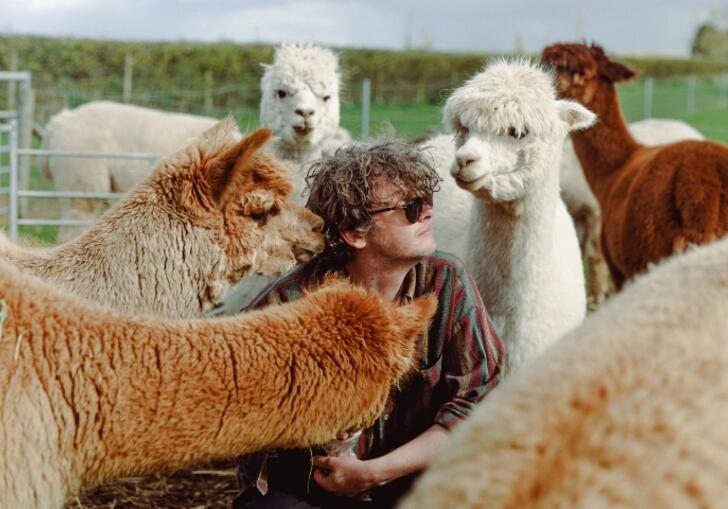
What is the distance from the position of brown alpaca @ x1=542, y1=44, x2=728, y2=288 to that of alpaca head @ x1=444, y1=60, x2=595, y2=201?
5.83ft

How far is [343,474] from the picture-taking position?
8.66 ft

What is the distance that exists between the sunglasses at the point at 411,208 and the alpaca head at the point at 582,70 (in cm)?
445

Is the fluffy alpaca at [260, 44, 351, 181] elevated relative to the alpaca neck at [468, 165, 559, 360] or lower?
elevated

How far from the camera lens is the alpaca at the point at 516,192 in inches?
167

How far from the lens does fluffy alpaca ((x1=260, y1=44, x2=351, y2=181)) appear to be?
19.6 ft

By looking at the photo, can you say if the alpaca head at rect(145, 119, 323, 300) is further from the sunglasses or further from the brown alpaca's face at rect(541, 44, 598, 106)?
the brown alpaca's face at rect(541, 44, 598, 106)

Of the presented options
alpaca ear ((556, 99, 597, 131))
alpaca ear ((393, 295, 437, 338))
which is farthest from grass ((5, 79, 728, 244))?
alpaca ear ((393, 295, 437, 338))

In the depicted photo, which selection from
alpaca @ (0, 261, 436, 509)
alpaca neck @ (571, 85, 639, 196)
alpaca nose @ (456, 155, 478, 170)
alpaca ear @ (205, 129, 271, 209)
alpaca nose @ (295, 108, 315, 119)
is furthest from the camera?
alpaca neck @ (571, 85, 639, 196)

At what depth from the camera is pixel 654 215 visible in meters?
6.42

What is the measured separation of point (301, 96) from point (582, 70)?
8.14ft

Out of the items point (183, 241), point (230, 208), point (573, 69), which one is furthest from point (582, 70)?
point (183, 241)

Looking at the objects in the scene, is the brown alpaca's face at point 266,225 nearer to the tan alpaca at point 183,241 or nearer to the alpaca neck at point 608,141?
the tan alpaca at point 183,241

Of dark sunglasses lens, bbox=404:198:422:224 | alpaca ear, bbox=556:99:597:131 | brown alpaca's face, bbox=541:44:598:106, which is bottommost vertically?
dark sunglasses lens, bbox=404:198:422:224

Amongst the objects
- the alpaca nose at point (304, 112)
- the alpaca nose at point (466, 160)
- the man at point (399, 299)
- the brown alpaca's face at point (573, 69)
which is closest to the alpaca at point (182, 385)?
the man at point (399, 299)
